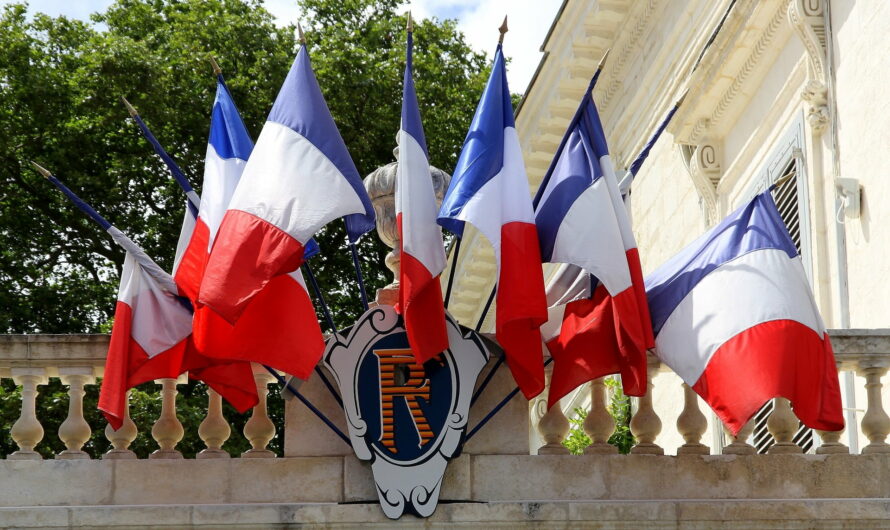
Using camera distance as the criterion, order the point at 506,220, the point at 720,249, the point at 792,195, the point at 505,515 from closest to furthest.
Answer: the point at 505,515
the point at 506,220
the point at 720,249
the point at 792,195

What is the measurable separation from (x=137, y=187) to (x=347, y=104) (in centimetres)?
340

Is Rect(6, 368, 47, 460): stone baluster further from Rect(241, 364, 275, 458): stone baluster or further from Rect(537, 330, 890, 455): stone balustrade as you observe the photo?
Rect(537, 330, 890, 455): stone balustrade

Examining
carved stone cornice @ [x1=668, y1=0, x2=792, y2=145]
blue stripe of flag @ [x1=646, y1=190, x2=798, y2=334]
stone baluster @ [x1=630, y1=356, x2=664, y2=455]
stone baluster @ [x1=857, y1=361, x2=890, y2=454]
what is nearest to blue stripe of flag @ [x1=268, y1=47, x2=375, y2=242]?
blue stripe of flag @ [x1=646, y1=190, x2=798, y2=334]

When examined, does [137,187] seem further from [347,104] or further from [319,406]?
[319,406]

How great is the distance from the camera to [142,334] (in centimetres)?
974

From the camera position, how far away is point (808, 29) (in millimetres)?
13305

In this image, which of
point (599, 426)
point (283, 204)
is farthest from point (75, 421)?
point (599, 426)

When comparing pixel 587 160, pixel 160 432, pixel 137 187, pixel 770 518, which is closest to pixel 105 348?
pixel 160 432

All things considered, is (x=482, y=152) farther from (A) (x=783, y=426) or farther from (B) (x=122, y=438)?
(B) (x=122, y=438)

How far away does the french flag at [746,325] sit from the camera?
945 cm

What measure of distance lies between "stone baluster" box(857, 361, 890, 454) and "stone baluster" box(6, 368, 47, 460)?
4.61 meters

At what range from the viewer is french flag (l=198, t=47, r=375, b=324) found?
948 cm

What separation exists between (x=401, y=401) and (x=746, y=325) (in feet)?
6.36

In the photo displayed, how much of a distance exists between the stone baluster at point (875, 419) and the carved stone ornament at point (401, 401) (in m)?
2.19
